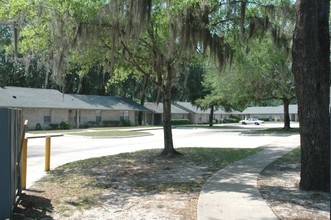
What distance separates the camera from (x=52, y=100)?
149 ft

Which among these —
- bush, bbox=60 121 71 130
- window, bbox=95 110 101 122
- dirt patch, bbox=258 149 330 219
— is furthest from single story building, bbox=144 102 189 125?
dirt patch, bbox=258 149 330 219

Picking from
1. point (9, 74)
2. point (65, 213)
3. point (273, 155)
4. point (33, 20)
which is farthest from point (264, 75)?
point (9, 74)

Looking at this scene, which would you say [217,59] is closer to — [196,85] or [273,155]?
[273,155]

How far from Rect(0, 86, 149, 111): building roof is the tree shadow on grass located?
30.4 m

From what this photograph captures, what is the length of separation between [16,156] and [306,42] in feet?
20.1

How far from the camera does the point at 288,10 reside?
1306 centimetres

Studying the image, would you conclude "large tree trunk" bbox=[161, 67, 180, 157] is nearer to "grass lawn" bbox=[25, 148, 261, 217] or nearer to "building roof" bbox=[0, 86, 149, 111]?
"grass lawn" bbox=[25, 148, 261, 217]

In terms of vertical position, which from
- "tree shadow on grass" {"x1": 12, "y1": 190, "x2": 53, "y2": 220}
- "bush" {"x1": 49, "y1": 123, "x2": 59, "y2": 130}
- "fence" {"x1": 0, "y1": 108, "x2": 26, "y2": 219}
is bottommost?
"tree shadow on grass" {"x1": 12, "y1": 190, "x2": 53, "y2": 220}

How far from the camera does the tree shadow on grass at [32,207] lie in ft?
22.2

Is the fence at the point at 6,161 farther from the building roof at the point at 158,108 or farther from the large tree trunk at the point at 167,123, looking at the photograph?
the building roof at the point at 158,108

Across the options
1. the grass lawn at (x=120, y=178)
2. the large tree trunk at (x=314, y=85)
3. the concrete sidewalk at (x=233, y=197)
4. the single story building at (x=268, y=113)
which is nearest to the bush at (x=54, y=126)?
the grass lawn at (x=120, y=178)

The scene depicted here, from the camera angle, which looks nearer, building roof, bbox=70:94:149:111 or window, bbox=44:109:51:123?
window, bbox=44:109:51:123

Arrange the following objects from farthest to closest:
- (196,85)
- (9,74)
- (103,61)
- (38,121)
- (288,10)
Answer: (196,85)
(9,74)
(38,121)
(103,61)
(288,10)

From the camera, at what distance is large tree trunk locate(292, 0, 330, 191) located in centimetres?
837
